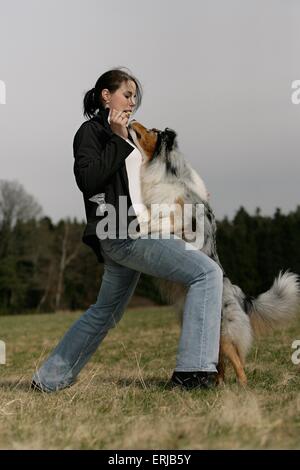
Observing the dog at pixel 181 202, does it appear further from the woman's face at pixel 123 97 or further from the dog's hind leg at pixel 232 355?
the woman's face at pixel 123 97

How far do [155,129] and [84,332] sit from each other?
1676 millimetres

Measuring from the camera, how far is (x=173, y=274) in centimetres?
463

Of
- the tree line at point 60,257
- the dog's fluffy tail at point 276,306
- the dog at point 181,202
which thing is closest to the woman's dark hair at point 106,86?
the dog at point 181,202

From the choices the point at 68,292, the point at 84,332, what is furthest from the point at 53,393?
the point at 68,292

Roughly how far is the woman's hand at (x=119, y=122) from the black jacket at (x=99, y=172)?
71 mm

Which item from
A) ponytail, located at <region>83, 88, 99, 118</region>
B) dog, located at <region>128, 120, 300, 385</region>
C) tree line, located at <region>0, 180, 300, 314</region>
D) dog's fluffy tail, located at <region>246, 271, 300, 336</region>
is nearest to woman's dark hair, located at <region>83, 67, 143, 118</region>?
ponytail, located at <region>83, 88, 99, 118</region>

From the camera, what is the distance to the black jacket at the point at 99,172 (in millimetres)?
4605

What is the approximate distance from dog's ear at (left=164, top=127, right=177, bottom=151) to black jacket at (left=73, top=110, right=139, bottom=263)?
0.39 m

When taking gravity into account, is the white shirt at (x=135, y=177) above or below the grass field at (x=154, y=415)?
above

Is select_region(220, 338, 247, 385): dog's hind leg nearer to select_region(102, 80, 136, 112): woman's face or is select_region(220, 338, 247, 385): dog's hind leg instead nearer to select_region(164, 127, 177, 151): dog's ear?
select_region(164, 127, 177, 151): dog's ear

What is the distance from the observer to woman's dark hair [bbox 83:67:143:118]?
5023 mm

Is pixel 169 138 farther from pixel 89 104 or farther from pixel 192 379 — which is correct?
pixel 192 379

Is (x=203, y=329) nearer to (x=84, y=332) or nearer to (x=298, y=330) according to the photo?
(x=84, y=332)

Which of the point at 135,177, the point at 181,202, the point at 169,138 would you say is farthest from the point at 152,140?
the point at 181,202
